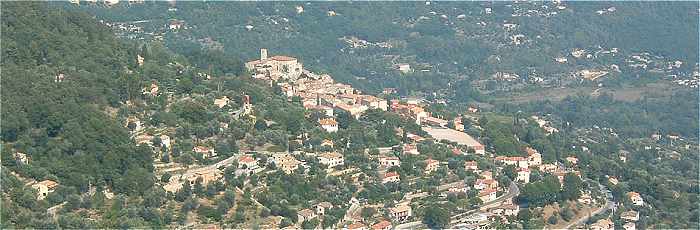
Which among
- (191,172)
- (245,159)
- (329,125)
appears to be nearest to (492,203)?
(329,125)

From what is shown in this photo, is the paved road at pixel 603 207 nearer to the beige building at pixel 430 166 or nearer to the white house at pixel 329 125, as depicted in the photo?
the beige building at pixel 430 166

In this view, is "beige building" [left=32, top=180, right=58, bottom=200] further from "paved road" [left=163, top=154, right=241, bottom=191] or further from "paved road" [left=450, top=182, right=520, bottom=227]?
"paved road" [left=450, top=182, right=520, bottom=227]

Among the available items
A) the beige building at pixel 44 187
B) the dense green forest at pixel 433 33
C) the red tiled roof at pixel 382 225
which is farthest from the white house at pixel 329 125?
the dense green forest at pixel 433 33

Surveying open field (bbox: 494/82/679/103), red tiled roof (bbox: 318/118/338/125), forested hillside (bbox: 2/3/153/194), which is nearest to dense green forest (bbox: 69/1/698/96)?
open field (bbox: 494/82/679/103)

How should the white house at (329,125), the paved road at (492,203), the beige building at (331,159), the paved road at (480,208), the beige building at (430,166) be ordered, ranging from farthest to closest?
the white house at (329,125) < the beige building at (430,166) < the beige building at (331,159) < the paved road at (492,203) < the paved road at (480,208)

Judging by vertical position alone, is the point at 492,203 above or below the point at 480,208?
below

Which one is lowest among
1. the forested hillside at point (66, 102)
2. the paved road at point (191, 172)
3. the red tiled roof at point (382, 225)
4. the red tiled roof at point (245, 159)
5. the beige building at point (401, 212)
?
the beige building at point (401, 212)

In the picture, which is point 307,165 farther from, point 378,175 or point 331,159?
point 378,175

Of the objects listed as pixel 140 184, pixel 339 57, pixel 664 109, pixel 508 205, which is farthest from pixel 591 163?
pixel 339 57

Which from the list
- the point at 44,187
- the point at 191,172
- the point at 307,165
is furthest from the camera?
the point at 307,165

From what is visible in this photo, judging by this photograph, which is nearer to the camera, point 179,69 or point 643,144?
point 179,69

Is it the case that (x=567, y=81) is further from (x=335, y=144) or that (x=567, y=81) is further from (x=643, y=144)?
(x=335, y=144)
